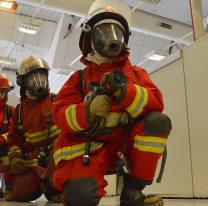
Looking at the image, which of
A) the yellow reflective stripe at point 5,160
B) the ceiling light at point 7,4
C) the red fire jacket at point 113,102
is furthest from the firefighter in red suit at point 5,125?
the ceiling light at point 7,4

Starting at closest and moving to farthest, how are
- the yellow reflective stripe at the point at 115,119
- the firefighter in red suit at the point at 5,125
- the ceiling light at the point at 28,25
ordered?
the yellow reflective stripe at the point at 115,119 < the firefighter in red suit at the point at 5,125 < the ceiling light at the point at 28,25

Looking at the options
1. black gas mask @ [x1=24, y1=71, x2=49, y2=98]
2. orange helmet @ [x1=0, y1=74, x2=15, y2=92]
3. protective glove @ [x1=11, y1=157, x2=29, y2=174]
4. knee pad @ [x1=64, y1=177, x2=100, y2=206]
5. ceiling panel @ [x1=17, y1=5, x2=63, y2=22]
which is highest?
ceiling panel @ [x1=17, y1=5, x2=63, y2=22]

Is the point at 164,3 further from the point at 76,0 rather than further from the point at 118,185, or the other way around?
the point at 118,185

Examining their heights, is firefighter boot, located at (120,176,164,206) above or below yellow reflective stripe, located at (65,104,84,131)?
below

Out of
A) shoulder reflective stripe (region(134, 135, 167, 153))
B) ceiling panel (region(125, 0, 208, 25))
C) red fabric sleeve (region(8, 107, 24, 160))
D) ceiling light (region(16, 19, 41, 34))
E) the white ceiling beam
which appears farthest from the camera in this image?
ceiling panel (region(125, 0, 208, 25))

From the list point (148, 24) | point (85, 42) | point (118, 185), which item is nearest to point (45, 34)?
point (148, 24)

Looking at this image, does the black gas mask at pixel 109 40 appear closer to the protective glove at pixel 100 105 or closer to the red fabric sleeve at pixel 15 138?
the protective glove at pixel 100 105

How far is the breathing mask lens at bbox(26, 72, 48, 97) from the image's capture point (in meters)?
2.74

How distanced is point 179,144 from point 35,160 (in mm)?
1207

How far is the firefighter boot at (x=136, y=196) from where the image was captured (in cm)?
144

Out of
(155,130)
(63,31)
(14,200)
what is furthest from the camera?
(63,31)

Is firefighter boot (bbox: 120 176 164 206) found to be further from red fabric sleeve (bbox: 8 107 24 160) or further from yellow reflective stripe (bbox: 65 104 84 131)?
red fabric sleeve (bbox: 8 107 24 160)

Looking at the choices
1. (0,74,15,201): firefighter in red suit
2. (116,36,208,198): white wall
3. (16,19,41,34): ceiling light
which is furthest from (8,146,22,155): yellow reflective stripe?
(16,19,41,34): ceiling light

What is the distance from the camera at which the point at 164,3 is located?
8.04 m
